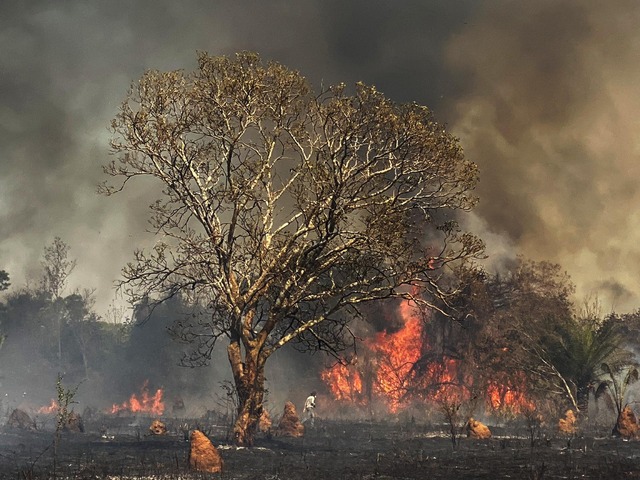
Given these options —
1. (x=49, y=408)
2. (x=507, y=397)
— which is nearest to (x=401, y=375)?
(x=507, y=397)

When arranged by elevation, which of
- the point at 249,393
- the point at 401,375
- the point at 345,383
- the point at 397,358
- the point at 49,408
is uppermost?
the point at 397,358

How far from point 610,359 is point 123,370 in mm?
47734

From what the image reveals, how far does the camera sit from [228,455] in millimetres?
22281

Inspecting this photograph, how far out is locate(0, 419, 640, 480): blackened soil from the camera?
16.6 m

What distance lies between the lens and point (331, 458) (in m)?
→ 21.8

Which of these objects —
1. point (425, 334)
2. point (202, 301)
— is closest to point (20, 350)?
point (202, 301)

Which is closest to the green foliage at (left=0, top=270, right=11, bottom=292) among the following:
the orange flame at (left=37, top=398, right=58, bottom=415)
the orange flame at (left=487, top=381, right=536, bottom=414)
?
the orange flame at (left=37, top=398, right=58, bottom=415)

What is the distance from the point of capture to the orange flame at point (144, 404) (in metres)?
63.2

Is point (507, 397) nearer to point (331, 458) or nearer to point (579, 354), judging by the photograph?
point (579, 354)

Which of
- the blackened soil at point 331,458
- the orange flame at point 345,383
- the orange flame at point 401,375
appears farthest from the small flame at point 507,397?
the blackened soil at point 331,458

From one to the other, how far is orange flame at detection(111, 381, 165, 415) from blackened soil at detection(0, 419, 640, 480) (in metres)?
32.1

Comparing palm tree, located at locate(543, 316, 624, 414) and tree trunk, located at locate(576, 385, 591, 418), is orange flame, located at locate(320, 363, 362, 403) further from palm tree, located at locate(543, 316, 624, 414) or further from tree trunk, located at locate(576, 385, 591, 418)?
tree trunk, located at locate(576, 385, 591, 418)

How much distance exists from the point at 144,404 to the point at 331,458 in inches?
1785

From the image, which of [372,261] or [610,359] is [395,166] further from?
[610,359]
